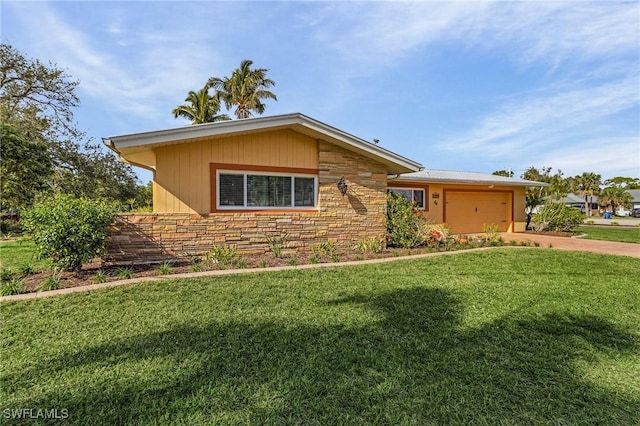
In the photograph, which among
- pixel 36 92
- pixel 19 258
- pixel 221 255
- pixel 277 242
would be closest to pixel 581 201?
pixel 277 242

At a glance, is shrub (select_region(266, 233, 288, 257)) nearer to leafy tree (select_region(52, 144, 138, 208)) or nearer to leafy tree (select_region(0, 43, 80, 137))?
leafy tree (select_region(52, 144, 138, 208))

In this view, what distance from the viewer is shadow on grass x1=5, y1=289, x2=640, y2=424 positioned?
2301mm

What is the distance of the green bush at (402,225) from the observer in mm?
10250

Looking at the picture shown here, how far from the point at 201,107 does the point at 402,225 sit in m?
22.6

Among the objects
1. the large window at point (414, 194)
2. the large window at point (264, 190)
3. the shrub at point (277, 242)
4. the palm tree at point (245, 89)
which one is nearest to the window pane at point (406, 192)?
the large window at point (414, 194)

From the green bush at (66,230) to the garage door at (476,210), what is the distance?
14086 millimetres

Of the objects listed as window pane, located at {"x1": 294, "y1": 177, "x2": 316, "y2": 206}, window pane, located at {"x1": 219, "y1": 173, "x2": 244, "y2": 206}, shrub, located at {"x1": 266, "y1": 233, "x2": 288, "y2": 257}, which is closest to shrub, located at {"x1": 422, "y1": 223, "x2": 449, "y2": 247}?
window pane, located at {"x1": 294, "y1": 177, "x2": 316, "y2": 206}

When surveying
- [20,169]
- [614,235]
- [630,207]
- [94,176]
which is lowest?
[614,235]

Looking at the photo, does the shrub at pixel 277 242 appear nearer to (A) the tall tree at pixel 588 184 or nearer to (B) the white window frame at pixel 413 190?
(B) the white window frame at pixel 413 190

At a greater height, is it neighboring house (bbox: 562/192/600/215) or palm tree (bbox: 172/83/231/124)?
palm tree (bbox: 172/83/231/124)

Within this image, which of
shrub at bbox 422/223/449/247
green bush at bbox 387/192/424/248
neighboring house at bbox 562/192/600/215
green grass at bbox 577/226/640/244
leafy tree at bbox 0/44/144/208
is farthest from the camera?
neighboring house at bbox 562/192/600/215

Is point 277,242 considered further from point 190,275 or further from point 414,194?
point 414,194

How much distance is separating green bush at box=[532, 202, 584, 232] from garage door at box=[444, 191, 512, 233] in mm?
1390

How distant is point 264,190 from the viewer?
892cm
